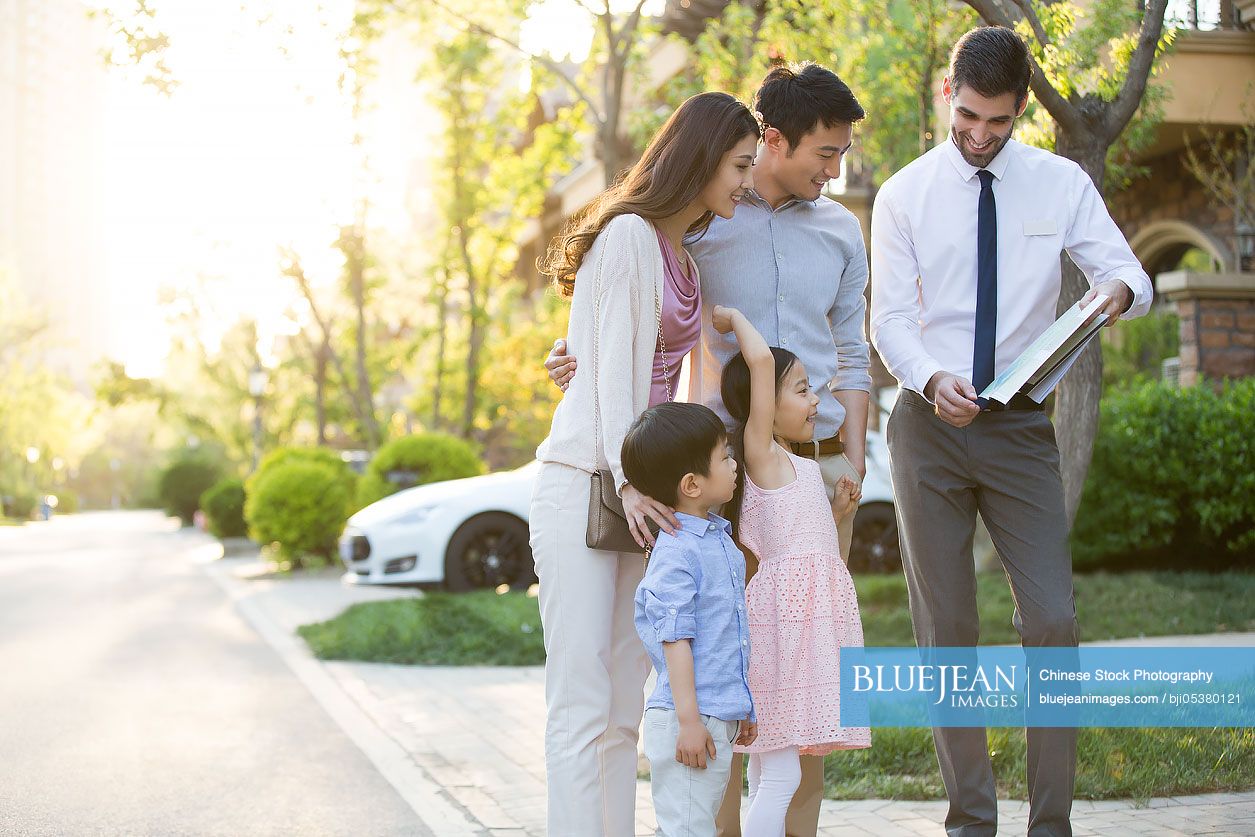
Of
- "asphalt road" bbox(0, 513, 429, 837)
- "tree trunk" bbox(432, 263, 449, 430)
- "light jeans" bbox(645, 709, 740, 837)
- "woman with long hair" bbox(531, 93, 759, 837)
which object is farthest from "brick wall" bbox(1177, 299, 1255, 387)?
"tree trunk" bbox(432, 263, 449, 430)

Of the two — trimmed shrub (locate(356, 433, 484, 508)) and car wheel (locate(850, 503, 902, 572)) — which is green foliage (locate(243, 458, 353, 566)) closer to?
trimmed shrub (locate(356, 433, 484, 508))

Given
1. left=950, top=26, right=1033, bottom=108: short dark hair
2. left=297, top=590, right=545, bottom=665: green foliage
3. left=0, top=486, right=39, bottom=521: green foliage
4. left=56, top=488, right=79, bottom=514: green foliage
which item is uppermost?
left=950, top=26, right=1033, bottom=108: short dark hair

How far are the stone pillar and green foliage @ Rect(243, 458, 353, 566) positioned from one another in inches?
459

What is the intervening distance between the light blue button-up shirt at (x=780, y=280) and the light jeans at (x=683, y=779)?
958 mm

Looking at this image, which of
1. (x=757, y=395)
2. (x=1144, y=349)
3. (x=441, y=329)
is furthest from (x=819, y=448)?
(x=441, y=329)

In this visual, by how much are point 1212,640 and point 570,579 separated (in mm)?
5941

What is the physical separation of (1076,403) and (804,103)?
305 cm

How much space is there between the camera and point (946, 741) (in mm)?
4059

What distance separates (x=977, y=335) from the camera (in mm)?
4090

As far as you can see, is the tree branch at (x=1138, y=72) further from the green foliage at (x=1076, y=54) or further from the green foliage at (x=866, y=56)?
the green foliage at (x=866, y=56)

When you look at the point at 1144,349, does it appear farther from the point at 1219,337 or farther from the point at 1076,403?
the point at 1076,403

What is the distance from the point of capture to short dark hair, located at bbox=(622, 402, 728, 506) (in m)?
3.40

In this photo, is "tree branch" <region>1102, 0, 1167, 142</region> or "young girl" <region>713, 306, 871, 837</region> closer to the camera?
"young girl" <region>713, 306, 871, 837</region>

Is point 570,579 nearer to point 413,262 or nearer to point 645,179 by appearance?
point 645,179
